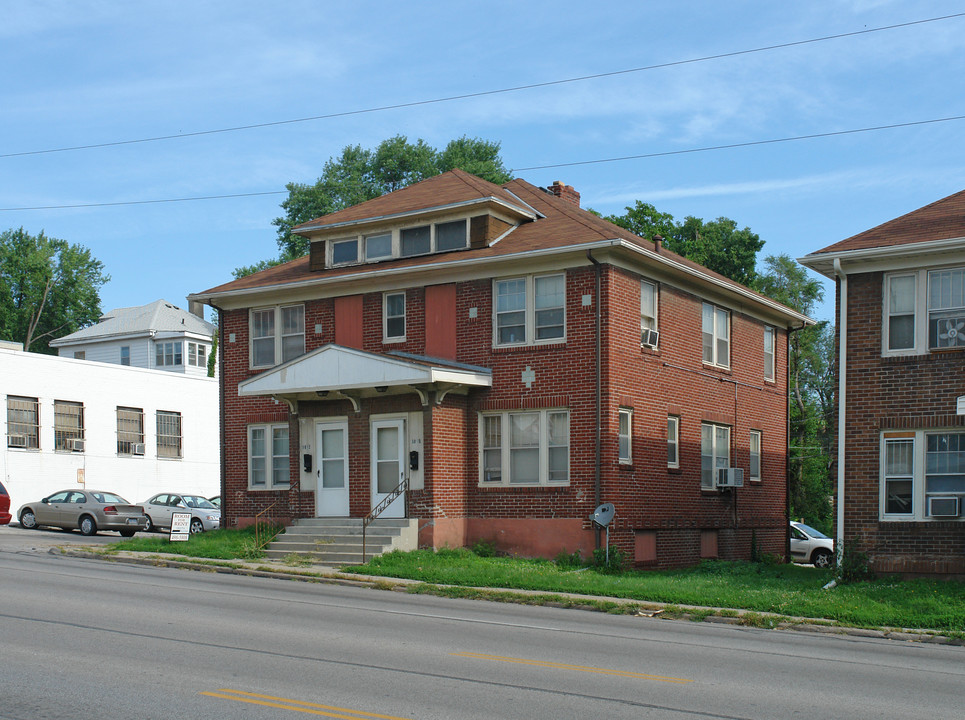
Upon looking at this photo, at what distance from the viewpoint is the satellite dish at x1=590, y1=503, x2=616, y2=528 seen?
22594 mm

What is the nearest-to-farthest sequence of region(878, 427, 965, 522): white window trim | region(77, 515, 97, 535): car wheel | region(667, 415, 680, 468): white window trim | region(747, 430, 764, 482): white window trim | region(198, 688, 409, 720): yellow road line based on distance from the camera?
region(198, 688, 409, 720): yellow road line < region(878, 427, 965, 522): white window trim < region(667, 415, 680, 468): white window trim < region(747, 430, 764, 482): white window trim < region(77, 515, 97, 535): car wheel

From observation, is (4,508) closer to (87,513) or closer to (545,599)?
(87,513)

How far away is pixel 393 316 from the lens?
2675cm

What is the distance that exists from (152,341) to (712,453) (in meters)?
45.2

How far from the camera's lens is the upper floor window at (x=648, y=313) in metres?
25.0

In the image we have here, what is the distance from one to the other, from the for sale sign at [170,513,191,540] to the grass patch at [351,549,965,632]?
6.11m

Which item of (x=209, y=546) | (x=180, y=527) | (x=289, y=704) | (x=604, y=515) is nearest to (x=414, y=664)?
(x=289, y=704)

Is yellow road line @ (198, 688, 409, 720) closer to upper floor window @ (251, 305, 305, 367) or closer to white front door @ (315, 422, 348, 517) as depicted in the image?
white front door @ (315, 422, 348, 517)

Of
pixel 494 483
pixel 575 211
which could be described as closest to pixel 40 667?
pixel 494 483

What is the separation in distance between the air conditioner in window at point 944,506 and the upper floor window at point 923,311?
2686 millimetres

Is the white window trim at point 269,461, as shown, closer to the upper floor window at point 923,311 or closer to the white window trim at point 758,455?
the white window trim at point 758,455

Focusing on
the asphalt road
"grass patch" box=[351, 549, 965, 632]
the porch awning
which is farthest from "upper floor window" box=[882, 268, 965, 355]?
the porch awning

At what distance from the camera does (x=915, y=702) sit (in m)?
9.95

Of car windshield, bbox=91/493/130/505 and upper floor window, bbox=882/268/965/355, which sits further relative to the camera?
car windshield, bbox=91/493/130/505
